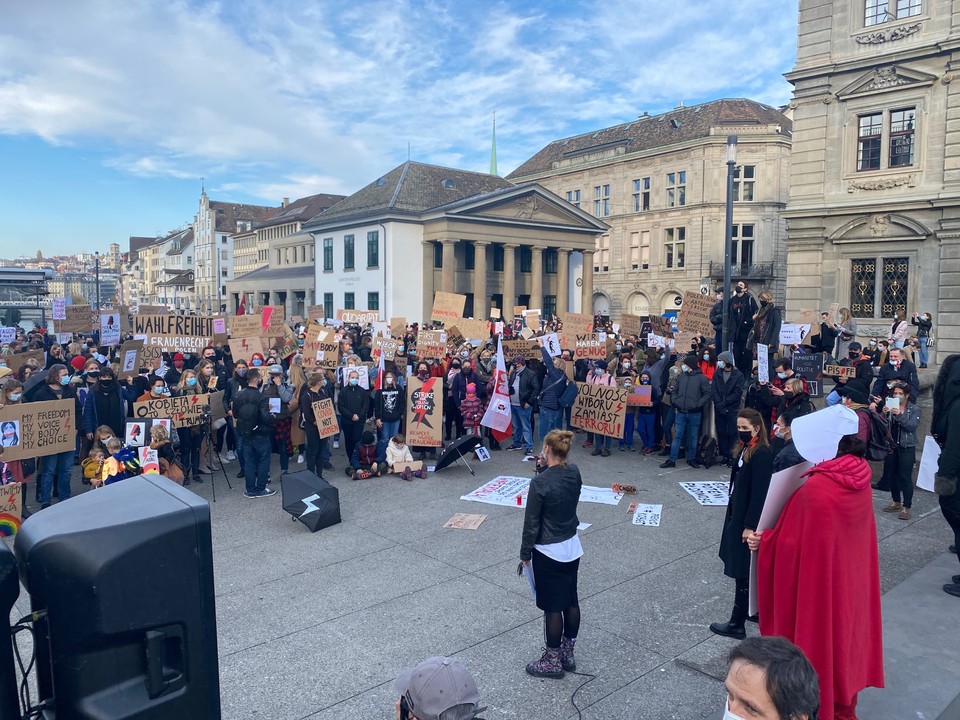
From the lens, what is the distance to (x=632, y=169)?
54719mm

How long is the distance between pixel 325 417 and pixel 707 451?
6392 millimetres

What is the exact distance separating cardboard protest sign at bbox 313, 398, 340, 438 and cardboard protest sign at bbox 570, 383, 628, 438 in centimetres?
474

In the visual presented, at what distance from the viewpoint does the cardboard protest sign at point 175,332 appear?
16.2 meters

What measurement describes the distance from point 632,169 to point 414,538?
50.7 metres

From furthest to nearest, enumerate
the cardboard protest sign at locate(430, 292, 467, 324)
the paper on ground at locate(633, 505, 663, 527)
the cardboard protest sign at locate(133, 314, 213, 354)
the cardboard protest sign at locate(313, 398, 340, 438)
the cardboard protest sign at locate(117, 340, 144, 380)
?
the cardboard protest sign at locate(430, 292, 467, 324) → the cardboard protest sign at locate(133, 314, 213, 354) → the cardboard protest sign at locate(117, 340, 144, 380) → the cardboard protest sign at locate(313, 398, 340, 438) → the paper on ground at locate(633, 505, 663, 527)

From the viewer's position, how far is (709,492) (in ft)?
34.3

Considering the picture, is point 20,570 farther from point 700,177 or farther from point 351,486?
point 700,177

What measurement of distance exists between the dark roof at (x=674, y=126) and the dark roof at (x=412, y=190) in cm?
1146

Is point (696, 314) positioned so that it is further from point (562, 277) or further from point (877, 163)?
point (562, 277)

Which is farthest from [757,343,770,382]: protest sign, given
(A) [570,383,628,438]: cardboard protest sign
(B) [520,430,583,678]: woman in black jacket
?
(B) [520,430,583,678]: woman in black jacket

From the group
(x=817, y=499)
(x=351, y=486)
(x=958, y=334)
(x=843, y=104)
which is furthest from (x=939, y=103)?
(x=817, y=499)

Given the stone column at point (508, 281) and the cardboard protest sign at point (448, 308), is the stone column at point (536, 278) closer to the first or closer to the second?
the stone column at point (508, 281)

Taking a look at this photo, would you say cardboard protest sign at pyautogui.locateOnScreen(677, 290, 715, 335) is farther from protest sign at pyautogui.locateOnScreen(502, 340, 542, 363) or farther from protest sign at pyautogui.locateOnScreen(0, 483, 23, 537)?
protest sign at pyautogui.locateOnScreen(0, 483, 23, 537)

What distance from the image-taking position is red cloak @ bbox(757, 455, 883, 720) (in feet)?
13.8
